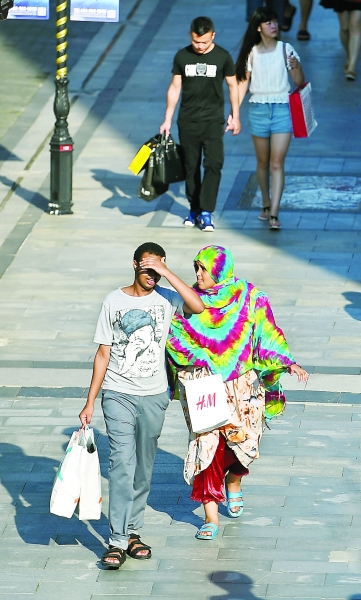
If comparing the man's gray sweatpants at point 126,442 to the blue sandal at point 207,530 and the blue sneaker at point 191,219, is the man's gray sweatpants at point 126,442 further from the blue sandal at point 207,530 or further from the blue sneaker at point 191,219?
the blue sneaker at point 191,219

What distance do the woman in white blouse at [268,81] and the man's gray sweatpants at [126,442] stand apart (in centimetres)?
648

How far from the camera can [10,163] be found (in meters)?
16.3

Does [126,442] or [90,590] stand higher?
[126,442]

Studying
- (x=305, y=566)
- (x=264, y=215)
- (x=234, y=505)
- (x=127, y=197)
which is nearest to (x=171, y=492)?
(x=234, y=505)

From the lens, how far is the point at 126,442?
7.08 metres

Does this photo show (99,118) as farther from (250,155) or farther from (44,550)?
(44,550)

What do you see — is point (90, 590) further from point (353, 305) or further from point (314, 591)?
point (353, 305)

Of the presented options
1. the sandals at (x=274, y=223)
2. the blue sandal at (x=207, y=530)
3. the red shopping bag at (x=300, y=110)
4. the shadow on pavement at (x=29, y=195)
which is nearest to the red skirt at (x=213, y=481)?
the blue sandal at (x=207, y=530)

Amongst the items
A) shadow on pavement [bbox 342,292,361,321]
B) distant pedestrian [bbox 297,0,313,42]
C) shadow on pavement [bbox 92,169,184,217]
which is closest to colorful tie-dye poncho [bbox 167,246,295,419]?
shadow on pavement [bbox 342,292,361,321]

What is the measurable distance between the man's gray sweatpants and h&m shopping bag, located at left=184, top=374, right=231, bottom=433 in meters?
0.17

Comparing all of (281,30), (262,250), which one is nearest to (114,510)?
(262,250)

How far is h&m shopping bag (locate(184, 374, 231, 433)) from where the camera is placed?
724 cm

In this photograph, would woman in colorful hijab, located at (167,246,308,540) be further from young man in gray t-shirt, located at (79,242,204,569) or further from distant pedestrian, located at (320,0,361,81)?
distant pedestrian, located at (320,0,361,81)

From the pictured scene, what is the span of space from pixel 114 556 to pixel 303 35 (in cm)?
1529
